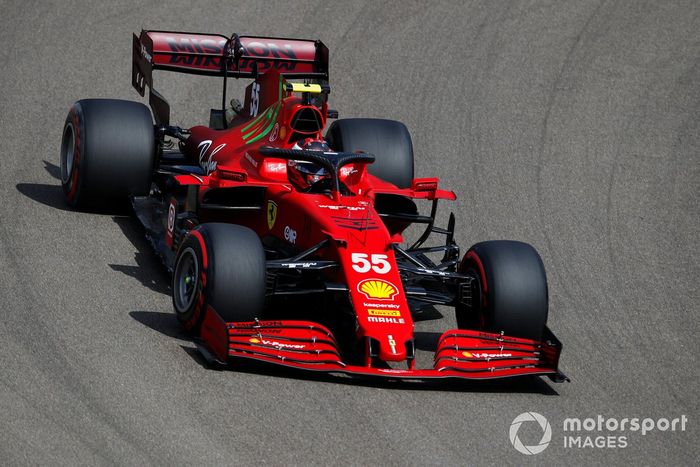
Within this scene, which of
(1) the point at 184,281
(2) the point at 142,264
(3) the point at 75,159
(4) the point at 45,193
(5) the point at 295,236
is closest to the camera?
(1) the point at 184,281

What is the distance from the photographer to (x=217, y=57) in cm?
1479

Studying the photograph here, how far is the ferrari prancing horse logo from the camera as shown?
38.2 ft

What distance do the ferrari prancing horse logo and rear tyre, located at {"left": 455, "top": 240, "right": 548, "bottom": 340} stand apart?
6.63 feet

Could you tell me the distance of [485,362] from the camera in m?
10.1

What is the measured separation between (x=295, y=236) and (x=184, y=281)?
1.11 m

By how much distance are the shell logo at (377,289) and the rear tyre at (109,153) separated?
3.97 m

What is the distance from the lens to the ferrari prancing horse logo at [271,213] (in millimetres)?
11641

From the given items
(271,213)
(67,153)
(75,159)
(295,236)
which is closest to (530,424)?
(295,236)

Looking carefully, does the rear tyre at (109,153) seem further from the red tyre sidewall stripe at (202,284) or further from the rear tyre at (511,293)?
the rear tyre at (511,293)

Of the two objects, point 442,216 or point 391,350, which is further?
point 442,216

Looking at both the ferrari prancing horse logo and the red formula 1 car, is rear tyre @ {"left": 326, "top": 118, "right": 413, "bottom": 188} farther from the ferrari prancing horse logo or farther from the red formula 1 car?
the ferrari prancing horse logo

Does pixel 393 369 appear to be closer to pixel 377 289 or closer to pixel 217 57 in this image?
pixel 377 289

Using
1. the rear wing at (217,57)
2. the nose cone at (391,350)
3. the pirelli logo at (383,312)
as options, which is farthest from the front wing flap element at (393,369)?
the rear wing at (217,57)

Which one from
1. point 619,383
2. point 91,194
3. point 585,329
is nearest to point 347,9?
point 91,194
